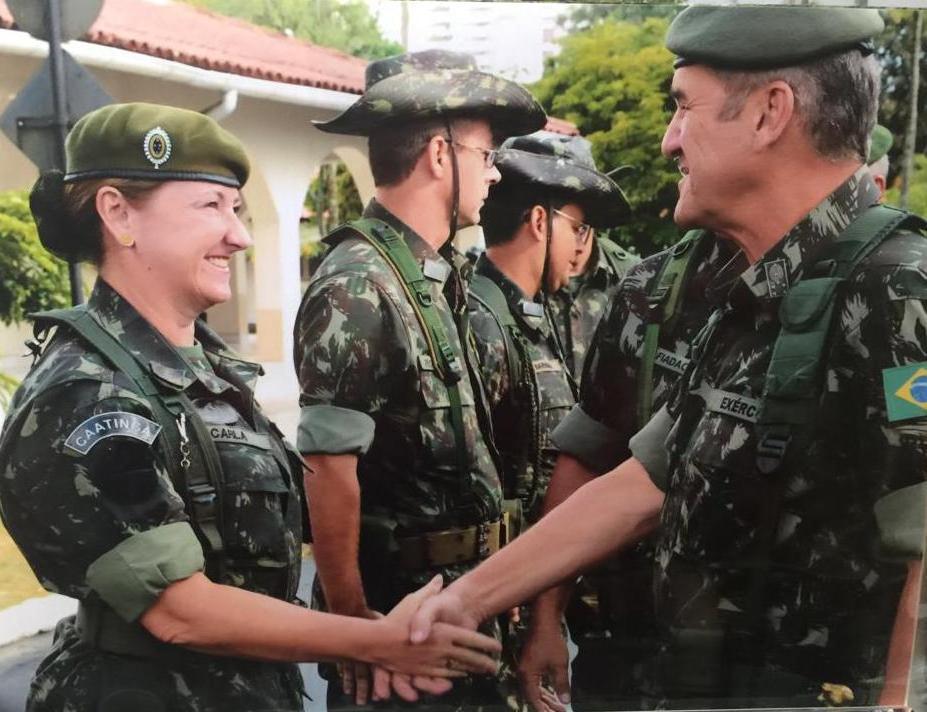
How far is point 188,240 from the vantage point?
2152 millimetres

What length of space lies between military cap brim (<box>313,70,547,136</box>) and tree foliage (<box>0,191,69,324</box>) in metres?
0.71

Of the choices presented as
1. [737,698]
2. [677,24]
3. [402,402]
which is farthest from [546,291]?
[737,698]

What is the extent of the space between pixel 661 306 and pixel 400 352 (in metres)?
0.68

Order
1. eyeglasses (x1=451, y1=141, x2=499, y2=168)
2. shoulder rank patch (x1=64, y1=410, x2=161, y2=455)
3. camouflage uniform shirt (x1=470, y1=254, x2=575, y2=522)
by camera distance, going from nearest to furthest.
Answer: shoulder rank patch (x1=64, y1=410, x2=161, y2=455), eyeglasses (x1=451, y1=141, x2=499, y2=168), camouflage uniform shirt (x1=470, y1=254, x2=575, y2=522)

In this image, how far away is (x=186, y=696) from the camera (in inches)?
88.5

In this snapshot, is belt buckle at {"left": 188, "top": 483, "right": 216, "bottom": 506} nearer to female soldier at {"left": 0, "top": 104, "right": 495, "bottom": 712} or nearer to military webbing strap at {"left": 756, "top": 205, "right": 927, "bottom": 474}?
female soldier at {"left": 0, "top": 104, "right": 495, "bottom": 712}

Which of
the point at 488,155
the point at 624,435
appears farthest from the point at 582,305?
the point at 488,155

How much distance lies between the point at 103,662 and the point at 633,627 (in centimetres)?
131

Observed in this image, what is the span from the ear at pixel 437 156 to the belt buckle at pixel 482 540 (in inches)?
34.7

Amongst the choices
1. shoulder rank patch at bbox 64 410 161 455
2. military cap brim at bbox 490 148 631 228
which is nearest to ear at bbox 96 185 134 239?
shoulder rank patch at bbox 64 410 161 455

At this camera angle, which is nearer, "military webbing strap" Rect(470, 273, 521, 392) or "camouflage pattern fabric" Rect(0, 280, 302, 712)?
"camouflage pattern fabric" Rect(0, 280, 302, 712)

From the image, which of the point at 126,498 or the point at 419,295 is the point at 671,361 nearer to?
the point at 419,295

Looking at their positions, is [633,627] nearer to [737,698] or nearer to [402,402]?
[737,698]

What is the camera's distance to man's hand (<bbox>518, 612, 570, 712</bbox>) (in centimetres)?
247
